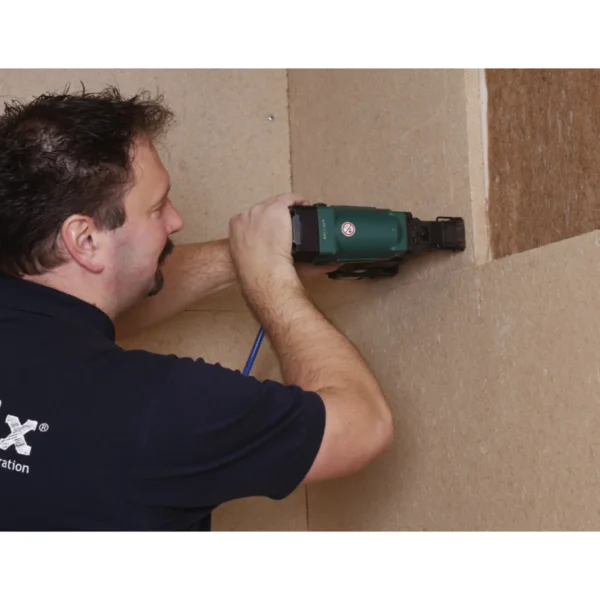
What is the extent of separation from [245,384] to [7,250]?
20.8 inches

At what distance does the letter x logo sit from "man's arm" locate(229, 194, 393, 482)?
412 mm

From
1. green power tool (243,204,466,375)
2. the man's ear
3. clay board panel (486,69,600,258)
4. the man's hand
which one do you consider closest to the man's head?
the man's ear

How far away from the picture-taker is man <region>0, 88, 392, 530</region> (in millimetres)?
1164

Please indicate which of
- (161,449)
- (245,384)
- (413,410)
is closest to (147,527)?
(161,449)

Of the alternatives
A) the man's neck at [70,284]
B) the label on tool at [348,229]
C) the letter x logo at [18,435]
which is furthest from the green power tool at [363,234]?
the letter x logo at [18,435]

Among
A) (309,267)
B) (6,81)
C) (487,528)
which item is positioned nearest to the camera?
(487,528)

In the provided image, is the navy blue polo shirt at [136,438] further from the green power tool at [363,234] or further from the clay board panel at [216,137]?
the clay board panel at [216,137]

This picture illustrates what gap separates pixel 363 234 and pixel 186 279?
1.58 feet

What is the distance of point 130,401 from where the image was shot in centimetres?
117

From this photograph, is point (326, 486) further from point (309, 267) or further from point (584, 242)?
point (584, 242)

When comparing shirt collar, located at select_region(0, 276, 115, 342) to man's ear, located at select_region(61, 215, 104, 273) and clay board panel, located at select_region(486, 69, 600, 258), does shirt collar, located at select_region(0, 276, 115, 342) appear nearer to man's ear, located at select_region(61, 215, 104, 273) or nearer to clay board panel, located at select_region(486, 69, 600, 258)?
man's ear, located at select_region(61, 215, 104, 273)

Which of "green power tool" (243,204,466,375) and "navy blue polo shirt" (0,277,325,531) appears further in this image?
"green power tool" (243,204,466,375)

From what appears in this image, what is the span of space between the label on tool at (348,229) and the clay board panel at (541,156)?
24cm

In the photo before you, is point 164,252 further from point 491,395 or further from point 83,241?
point 491,395
